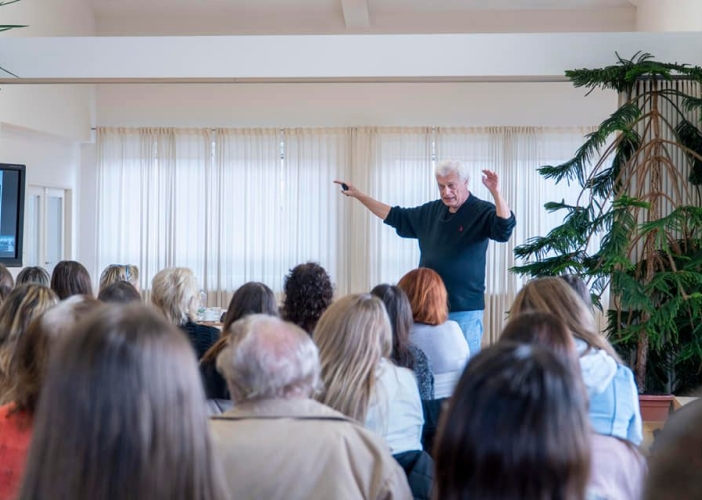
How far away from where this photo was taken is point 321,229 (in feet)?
31.8

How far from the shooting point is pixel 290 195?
973 centimetres

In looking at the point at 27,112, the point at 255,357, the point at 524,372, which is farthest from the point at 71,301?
the point at 27,112

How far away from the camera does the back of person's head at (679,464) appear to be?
785mm

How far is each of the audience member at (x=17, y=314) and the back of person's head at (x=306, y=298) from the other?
105 centimetres

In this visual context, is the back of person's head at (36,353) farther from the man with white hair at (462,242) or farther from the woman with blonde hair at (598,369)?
the man with white hair at (462,242)

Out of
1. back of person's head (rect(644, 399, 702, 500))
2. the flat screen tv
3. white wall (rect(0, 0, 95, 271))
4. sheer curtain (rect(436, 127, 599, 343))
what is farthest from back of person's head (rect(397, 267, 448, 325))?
sheer curtain (rect(436, 127, 599, 343))

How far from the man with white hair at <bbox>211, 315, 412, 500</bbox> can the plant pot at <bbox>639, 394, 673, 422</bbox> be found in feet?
11.8

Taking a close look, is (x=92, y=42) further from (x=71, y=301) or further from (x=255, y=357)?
(x=255, y=357)

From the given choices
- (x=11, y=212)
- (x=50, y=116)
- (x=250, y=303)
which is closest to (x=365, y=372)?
(x=250, y=303)

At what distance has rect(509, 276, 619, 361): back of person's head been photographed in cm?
255

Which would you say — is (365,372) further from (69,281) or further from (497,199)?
(69,281)

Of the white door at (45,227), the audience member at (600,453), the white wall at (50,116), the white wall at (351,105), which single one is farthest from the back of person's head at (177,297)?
the white wall at (351,105)

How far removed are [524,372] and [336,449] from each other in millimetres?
672

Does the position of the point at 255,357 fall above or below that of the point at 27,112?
below
